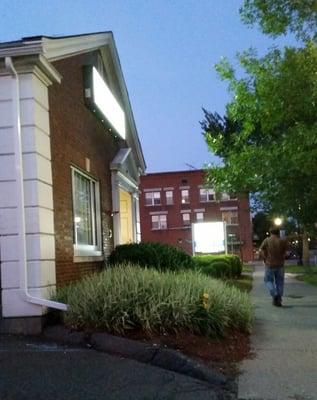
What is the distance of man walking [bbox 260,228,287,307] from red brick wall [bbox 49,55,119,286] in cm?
354

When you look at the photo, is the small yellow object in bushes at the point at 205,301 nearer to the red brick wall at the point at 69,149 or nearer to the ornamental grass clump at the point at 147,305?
the ornamental grass clump at the point at 147,305

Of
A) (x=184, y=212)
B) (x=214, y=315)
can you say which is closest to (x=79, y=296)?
(x=214, y=315)

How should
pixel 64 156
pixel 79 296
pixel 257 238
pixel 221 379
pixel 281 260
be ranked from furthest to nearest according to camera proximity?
1. pixel 257 238
2. pixel 281 260
3. pixel 64 156
4. pixel 79 296
5. pixel 221 379

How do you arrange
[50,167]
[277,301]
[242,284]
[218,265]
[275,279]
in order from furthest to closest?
[242,284], [218,265], [277,301], [275,279], [50,167]

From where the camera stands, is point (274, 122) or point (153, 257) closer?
point (153, 257)

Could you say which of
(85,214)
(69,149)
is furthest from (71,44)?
(85,214)

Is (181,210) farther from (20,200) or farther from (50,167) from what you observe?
(20,200)

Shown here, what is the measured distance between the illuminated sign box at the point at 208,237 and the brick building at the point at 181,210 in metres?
34.1

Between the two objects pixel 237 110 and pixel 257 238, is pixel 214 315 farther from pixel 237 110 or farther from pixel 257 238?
pixel 257 238

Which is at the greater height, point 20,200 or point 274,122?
point 274,122

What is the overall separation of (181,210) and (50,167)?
5613 centimetres

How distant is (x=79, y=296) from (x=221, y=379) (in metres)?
2.56

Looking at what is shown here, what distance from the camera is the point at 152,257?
12328mm

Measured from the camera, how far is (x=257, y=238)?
92.5 meters
